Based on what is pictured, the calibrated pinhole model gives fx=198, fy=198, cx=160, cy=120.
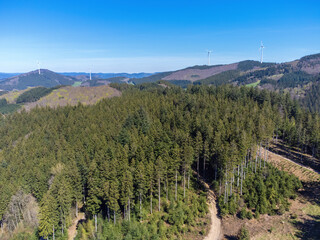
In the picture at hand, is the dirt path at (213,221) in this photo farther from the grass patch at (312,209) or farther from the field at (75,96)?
the field at (75,96)

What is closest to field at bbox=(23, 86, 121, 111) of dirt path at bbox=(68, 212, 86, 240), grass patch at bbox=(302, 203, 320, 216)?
dirt path at bbox=(68, 212, 86, 240)

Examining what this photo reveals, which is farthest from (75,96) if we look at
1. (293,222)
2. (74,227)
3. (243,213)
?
(293,222)

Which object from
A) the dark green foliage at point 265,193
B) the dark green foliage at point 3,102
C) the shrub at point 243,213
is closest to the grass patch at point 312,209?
the dark green foliage at point 265,193

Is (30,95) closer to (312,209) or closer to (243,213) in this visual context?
(243,213)

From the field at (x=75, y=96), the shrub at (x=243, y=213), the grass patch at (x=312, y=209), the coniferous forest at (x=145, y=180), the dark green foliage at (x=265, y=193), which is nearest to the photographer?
the coniferous forest at (x=145, y=180)

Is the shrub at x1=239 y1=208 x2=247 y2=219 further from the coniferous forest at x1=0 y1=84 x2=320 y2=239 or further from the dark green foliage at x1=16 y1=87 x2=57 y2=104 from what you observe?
the dark green foliage at x1=16 y1=87 x2=57 y2=104

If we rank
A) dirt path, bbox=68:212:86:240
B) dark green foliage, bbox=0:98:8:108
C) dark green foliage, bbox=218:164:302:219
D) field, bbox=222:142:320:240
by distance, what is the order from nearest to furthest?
field, bbox=222:142:320:240 < dirt path, bbox=68:212:86:240 < dark green foliage, bbox=218:164:302:219 < dark green foliage, bbox=0:98:8:108

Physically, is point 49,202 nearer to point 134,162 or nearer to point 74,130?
point 134,162
